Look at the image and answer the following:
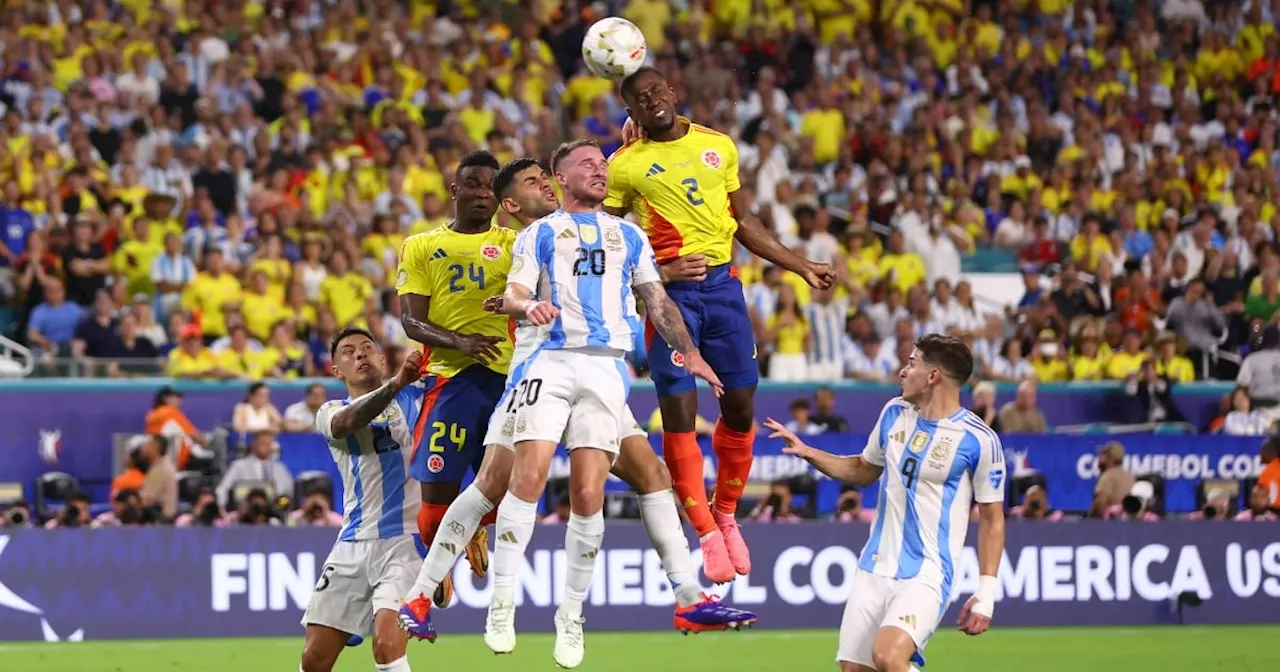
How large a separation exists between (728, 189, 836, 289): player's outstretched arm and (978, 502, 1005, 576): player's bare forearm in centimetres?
197

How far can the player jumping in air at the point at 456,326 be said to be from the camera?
11.6 m

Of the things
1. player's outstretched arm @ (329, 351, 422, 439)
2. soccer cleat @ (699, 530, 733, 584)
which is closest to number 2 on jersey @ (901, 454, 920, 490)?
soccer cleat @ (699, 530, 733, 584)

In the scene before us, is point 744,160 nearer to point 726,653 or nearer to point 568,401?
point 726,653

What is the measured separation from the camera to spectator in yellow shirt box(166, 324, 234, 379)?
64.0 ft

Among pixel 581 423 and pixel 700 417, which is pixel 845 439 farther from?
pixel 581 423

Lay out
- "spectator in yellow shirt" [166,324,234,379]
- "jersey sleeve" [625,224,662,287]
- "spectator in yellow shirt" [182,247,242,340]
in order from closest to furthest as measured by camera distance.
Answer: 1. "jersey sleeve" [625,224,662,287]
2. "spectator in yellow shirt" [166,324,234,379]
3. "spectator in yellow shirt" [182,247,242,340]

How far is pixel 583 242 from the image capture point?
10.4 meters

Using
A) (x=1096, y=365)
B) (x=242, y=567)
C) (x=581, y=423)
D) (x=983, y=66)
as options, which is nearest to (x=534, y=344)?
(x=581, y=423)

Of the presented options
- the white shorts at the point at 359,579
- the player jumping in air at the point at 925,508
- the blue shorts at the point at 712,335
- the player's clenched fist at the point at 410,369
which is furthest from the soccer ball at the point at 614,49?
the white shorts at the point at 359,579

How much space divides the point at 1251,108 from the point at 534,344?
67.2 feet

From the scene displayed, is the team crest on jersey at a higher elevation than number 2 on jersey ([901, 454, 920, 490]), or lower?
higher

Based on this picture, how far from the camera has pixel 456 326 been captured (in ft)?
38.4

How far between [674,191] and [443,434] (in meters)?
2.00

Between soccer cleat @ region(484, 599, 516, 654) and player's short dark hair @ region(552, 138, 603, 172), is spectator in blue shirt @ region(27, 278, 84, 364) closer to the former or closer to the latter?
player's short dark hair @ region(552, 138, 603, 172)
